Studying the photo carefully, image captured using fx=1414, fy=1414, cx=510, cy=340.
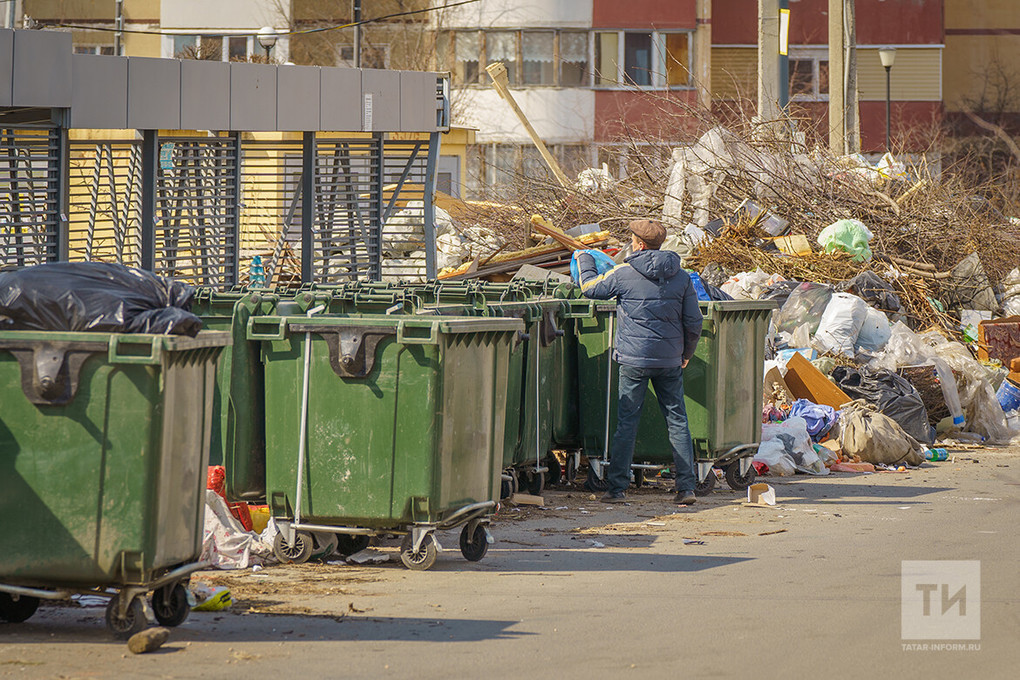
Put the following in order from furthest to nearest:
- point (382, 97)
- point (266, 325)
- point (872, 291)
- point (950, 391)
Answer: point (872, 291) → point (382, 97) → point (950, 391) → point (266, 325)

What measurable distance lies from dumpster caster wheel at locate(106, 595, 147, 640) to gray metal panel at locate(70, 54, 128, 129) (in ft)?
21.1

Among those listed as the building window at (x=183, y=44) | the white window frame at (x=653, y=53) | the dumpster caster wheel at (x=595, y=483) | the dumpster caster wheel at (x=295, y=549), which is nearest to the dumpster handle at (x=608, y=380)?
the dumpster caster wheel at (x=595, y=483)

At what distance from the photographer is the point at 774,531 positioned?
322 inches

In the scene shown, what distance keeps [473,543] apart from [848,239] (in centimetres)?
924

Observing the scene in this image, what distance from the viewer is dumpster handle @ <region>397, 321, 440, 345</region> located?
21.5 feet

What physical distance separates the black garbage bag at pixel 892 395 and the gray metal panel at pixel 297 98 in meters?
5.42

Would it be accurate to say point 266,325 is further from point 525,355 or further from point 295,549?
point 525,355

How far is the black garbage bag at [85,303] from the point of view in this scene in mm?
5375

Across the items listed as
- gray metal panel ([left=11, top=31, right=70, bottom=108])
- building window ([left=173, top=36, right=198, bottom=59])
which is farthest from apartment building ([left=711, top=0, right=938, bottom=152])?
gray metal panel ([left=11, top=31, right=70, bottom=108])

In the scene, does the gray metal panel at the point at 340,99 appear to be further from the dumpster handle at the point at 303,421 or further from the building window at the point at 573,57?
the building window at the point at 573,57

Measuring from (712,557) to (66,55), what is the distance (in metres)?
6.36

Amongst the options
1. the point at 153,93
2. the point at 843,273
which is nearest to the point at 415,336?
the point at 153,93

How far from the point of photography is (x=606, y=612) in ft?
19.5

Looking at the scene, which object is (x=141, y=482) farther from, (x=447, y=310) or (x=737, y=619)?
(x=447, y=310)
